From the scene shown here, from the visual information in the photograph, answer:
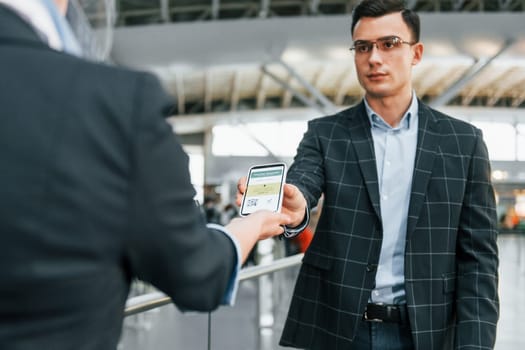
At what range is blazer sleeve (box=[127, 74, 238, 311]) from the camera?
0.83 m

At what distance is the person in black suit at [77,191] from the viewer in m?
0.78

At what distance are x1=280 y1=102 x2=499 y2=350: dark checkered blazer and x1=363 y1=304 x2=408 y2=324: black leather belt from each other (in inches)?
1.8

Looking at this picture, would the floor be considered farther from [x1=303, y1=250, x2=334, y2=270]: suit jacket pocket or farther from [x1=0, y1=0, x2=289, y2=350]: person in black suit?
[x1=0, y1=0, x2=289, y2=350]: person in black suit

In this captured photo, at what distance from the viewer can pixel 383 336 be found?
190cm

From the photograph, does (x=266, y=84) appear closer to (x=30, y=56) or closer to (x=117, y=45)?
(x=117, y=45)

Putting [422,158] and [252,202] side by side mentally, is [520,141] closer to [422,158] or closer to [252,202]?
[422,158]

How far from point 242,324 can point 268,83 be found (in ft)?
98.2

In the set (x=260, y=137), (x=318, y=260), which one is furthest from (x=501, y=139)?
(x=318, y=260)

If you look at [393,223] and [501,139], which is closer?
[393,223]

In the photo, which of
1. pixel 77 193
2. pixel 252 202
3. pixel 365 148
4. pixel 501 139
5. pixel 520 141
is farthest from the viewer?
pixel 501 139

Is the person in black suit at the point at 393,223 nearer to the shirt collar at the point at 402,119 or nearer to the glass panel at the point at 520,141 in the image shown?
the shirt collar at the point at 402,119

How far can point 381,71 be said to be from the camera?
203 centimetres

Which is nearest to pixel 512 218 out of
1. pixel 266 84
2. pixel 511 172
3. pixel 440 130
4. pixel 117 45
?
pixel 511 172

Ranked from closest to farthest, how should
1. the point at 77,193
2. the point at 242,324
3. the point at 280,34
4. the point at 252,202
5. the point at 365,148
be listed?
the point at 77,193, the point at 252,202, the point at 365,148, the point at 242,324, the point at 280,34
